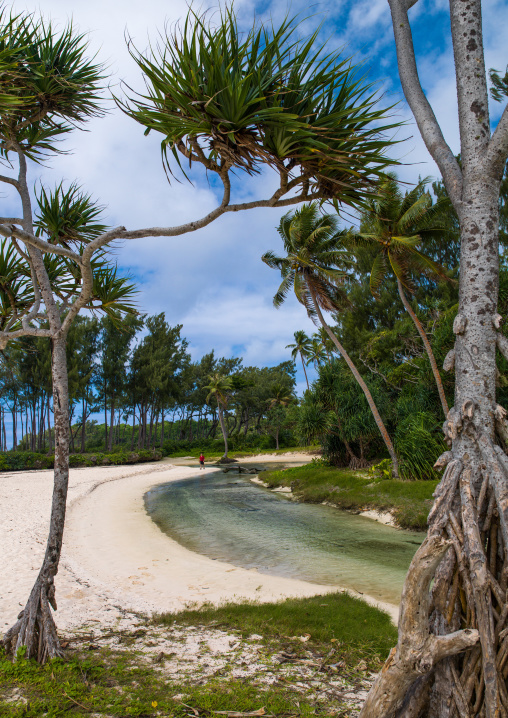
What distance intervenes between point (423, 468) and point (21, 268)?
45.5ft

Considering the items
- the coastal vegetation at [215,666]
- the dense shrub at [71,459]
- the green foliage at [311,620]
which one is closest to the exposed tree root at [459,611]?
the coastal vegetation at [215,666]

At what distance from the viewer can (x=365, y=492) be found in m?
15.3

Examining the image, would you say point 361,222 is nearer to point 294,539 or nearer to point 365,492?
point 294,539

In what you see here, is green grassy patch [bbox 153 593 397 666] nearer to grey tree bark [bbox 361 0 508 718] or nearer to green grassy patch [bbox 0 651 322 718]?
green grassy patch [bbox 0 651 322 718]

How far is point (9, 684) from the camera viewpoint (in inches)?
136

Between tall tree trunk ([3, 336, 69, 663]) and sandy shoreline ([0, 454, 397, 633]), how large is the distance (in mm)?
1160

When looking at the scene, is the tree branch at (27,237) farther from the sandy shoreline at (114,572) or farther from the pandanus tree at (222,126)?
the sandy shoreline at (114,572)

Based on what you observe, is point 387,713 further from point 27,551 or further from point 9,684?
point 27,551

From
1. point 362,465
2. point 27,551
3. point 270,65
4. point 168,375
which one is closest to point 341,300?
point 362,465

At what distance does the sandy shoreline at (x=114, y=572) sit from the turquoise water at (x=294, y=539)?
0.63 meters

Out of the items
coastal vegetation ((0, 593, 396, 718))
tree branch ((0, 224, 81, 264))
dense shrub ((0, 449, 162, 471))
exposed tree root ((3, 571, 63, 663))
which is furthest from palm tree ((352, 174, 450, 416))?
dense shrub ((0, 449, 162, 471))

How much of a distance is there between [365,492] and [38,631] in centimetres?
1310

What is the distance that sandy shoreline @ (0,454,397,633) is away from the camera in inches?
234

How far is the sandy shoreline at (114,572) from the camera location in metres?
5.95
